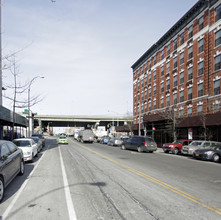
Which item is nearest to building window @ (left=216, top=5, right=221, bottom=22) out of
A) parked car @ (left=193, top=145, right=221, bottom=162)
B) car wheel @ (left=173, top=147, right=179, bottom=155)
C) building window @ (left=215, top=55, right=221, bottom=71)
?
building window @ (left=215, top=55, right=221, bottom=71)

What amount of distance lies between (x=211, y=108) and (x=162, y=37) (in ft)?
60.0

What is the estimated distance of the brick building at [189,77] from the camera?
1053 inches

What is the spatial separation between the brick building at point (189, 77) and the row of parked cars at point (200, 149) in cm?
251

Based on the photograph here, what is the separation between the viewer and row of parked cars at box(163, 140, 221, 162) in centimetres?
1744

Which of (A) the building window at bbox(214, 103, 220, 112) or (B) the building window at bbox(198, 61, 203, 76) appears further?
(B) the building window at bbox(198, 61, 203, 76)

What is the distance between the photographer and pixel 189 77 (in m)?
32.2

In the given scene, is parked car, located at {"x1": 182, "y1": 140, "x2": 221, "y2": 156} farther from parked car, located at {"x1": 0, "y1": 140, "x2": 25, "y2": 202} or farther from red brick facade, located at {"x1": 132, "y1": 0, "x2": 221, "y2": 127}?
parked car, located at {"x1": 0, "y1": 140, "x2": 25, "y2": 202}

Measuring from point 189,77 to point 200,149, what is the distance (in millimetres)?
16154

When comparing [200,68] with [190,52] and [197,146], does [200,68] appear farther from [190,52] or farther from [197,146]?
[197,146]

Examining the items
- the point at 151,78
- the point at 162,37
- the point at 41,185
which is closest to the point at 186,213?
the point at 41,185

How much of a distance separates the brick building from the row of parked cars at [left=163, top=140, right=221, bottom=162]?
8.25ft

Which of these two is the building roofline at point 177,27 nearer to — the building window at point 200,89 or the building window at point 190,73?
the building window at point 190,73

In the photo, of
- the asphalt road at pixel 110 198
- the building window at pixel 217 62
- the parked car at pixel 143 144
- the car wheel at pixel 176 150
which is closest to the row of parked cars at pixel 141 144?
the parked car at pixel 143 144

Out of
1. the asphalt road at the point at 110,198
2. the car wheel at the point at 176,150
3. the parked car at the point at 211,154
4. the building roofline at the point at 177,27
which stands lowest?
the car wheel at the point at 176,150
